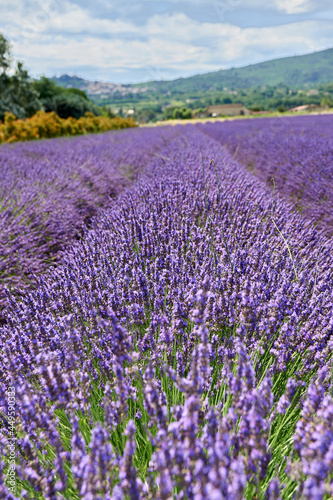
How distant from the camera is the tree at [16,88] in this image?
1046 inches

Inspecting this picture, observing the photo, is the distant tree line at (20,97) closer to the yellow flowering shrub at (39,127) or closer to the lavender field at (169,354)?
the yellow flowering shrub at (39,127)

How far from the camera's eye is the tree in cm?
2657

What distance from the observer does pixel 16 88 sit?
2730cm

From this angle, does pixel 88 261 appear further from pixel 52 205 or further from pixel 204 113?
pixel 204 113

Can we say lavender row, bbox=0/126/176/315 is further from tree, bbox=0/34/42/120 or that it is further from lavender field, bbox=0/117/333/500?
tree, bbox=0/34/42/120

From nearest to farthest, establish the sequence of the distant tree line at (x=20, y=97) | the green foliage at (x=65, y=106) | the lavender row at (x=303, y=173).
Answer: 1. the lavender row at (x=303, y=173)
2. the distant tree line at (x=20, y=97)
3. the green foliage at (x=65, y=106)

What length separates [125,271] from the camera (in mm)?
1759

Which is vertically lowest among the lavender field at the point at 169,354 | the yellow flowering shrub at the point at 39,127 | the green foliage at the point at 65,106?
the lavender field at the point at 169,354

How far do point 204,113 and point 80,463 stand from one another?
256ft

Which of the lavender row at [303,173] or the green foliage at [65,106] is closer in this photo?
the lavender row at [303,173]

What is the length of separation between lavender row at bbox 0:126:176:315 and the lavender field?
34 mm

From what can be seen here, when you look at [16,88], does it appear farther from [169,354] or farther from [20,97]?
[169,354]

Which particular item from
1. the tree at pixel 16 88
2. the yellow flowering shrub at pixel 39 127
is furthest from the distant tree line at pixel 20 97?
the yellow flowering shrub at pixel 39 127

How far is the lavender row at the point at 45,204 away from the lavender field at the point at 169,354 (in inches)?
1.4
